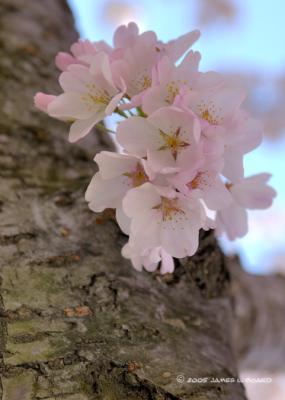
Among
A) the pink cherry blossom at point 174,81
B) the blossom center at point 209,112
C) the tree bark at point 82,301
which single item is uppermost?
the pink cherry blossom at point 174,81

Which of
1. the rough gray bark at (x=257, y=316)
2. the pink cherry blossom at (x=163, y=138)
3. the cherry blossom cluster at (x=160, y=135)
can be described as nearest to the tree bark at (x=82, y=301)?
the cherry blossom cluster at (x=160, y=135)

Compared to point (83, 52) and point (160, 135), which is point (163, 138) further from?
point (83, 52)

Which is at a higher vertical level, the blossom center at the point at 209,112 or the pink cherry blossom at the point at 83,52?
the pink cherry blossom at the point at 83,52

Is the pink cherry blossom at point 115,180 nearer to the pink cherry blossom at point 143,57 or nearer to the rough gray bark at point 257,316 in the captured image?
the pink cherry blossom at point 143,57

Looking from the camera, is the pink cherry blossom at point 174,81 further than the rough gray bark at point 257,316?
No

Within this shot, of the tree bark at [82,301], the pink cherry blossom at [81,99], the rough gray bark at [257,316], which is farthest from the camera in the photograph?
the rough gray bark at [257,316]

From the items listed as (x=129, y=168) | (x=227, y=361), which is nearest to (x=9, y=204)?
(x=129, y=168)

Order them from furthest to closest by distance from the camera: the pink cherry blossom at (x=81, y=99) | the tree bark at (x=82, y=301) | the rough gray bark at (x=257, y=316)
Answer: the rough gray bark at (x=257, y=316), the pink cherry blossom at (x=81, y=99), the tree bark at (x=82, y=301)
